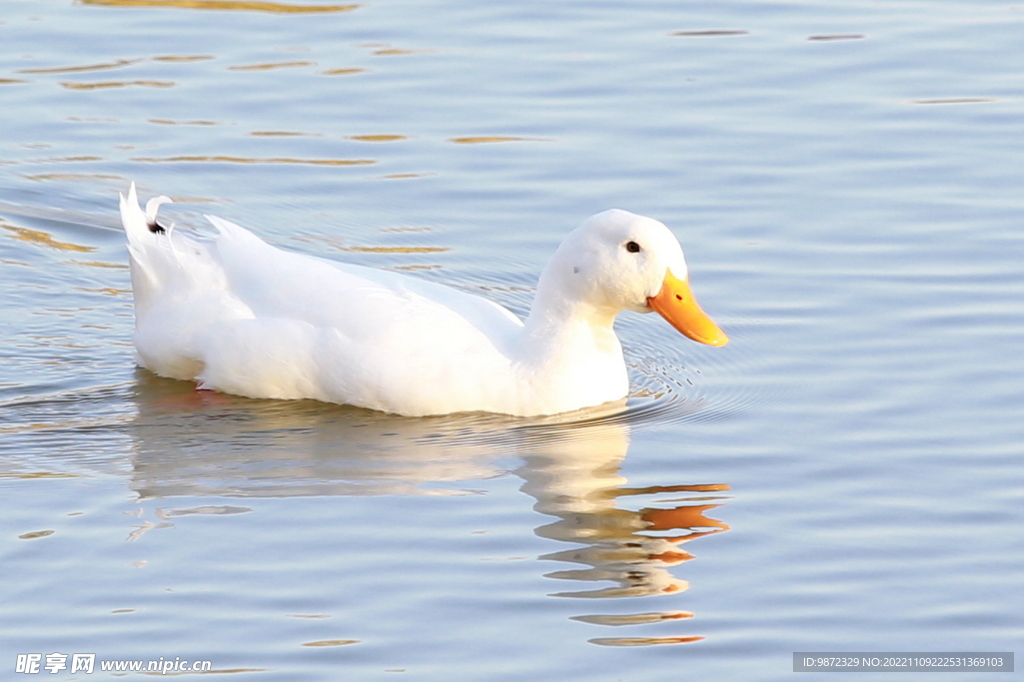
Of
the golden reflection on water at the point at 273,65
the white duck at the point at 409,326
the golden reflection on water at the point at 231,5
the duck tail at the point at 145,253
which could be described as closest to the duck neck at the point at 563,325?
the white duck at the point at 409,326

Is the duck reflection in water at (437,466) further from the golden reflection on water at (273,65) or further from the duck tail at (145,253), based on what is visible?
the golden reflection on water at (273,65)

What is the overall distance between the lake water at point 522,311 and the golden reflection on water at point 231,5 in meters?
0.05

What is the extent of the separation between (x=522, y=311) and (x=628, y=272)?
1.70 metres

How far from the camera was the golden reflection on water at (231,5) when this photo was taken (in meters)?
15.3

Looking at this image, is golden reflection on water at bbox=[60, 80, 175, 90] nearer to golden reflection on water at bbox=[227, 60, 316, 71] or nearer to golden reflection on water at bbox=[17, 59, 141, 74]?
golden reflection on water at bbox=[17, 59, 141, 74]

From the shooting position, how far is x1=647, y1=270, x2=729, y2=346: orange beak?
8859mm

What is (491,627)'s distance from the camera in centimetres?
653

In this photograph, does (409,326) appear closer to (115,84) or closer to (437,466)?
(437,466)

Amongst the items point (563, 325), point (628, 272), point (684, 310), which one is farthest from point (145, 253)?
point (684, 310)

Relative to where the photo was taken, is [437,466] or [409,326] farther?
[409,326]

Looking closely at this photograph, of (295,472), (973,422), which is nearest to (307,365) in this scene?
(295,472)

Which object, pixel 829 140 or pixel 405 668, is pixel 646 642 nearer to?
pixel 405 668

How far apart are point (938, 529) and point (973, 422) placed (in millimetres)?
1250

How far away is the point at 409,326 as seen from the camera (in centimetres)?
879
